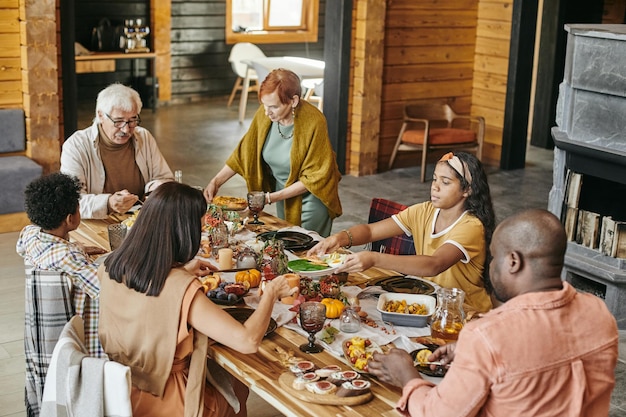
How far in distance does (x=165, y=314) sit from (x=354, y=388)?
0.60m

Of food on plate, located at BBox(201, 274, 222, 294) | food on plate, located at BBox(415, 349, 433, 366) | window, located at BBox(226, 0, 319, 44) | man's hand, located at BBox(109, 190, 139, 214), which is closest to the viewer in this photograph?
food on plate, located at BBox(415, 349, 433, 366)

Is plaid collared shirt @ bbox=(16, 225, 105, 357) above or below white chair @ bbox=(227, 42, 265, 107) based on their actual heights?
below

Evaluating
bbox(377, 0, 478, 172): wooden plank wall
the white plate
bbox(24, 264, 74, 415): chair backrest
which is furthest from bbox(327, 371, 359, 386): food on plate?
bbox(377, 0, 478, 172): wooden plank wall

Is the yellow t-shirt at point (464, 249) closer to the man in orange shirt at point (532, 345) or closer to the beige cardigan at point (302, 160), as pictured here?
the beige cardigan at point (302, 160)

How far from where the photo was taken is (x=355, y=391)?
2377mm

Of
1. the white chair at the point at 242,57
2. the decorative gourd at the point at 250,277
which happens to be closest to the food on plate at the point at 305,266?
the decorative gourd at the point at 250,277

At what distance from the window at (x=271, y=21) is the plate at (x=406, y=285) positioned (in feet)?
29.9

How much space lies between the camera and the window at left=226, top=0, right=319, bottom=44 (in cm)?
1205

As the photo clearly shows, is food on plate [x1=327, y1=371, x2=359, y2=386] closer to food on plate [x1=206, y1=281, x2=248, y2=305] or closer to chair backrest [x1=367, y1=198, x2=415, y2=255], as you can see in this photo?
food on plate [x1=206, y1=281, x2=248, y2=305]

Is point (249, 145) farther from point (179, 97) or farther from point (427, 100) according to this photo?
point (179, 97)

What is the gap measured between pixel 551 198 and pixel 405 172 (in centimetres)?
309

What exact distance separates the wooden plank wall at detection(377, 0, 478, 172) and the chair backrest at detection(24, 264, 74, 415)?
566cm

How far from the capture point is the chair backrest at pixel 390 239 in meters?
3.86

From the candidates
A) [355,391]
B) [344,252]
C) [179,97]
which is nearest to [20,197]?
[344,252]
